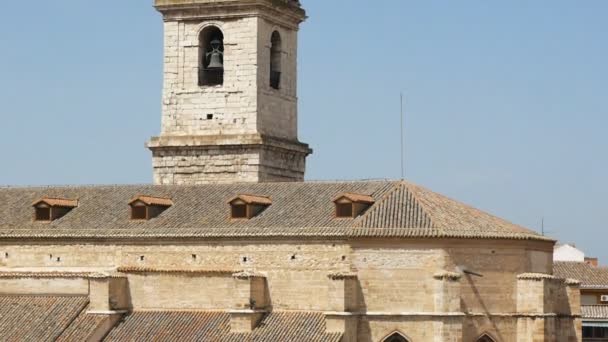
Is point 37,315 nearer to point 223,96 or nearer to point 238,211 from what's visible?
point 238,211

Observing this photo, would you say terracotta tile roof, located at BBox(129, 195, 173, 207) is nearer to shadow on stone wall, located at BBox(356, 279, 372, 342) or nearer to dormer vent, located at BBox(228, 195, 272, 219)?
dormer vent, located at BBox(228, 195, 272, 219)

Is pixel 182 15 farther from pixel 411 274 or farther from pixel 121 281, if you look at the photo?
pixel 411 274

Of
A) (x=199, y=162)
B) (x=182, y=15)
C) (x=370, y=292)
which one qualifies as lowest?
(x=370, y=292)

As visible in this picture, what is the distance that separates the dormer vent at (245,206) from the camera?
198 feet

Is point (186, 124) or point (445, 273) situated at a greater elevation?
point (186, 124)

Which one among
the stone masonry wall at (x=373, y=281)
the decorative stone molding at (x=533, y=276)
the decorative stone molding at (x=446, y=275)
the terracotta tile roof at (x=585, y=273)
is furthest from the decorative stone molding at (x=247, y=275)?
the terracotta tile roof at (x=585, y=273)

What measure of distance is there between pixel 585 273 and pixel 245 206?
33034 mm

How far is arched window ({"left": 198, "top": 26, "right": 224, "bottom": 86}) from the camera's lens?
68.1 meters

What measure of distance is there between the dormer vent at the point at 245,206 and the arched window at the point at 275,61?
32.2ft

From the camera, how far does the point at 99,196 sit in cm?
6512

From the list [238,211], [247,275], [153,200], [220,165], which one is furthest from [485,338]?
[220,165]

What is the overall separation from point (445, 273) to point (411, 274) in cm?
133

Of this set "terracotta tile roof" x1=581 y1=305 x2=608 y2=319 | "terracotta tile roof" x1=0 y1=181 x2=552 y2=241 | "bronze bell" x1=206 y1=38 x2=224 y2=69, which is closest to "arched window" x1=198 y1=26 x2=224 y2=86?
"bronze bell" x1=206 y1=38 x2=224 y2=69

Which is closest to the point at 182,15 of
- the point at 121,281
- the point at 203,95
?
the point at 203,95
